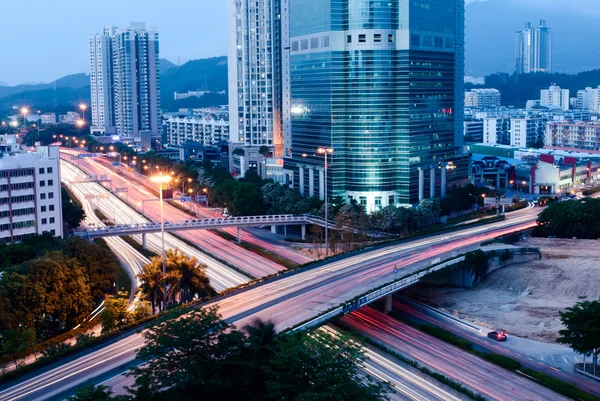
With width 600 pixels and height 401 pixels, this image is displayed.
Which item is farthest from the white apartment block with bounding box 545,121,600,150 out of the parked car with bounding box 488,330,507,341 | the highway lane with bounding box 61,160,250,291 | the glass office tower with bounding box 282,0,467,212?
the parked car with bounding box 488,330,507,341

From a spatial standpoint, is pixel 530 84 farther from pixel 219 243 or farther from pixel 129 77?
pixel 219 243

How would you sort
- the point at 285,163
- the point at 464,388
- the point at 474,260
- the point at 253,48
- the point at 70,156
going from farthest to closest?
the point at 70,156 < the point at 253,48 < the point at 285,163 < the point at 474,260 < the point at 464,388

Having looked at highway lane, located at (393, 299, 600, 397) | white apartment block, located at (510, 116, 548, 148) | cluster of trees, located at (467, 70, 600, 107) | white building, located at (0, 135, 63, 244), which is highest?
cluster of trees, located at (467, 70, 600, 107)

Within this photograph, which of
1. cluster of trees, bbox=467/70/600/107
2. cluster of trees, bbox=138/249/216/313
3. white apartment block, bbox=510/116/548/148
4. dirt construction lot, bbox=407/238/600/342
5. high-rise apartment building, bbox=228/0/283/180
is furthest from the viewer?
cluster of trees, bbox=467/70/600/107

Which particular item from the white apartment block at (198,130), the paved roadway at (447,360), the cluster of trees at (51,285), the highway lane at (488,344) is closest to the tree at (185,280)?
the cluster of trees at (51,285)

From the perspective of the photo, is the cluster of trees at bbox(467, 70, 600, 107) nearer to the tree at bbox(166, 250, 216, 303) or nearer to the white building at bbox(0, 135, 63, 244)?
the white building at bbox(0, 135, 63, 244)

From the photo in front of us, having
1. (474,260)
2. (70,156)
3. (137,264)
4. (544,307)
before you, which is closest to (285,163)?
(137,264)

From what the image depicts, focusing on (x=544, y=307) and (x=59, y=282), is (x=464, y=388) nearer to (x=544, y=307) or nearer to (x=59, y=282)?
(x=544, y=307)
